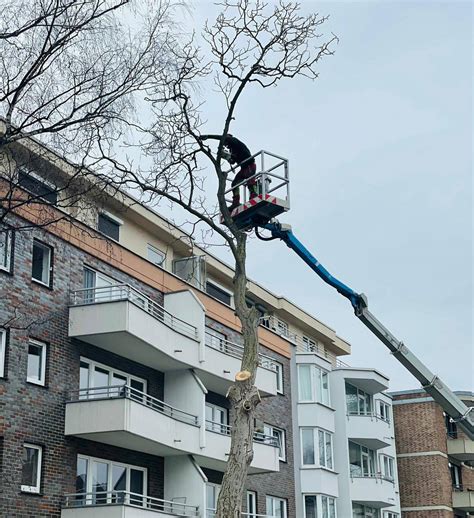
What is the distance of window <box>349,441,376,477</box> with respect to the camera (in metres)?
41.3

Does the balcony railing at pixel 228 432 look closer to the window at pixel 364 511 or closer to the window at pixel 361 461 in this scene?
the window at pixel 361 461

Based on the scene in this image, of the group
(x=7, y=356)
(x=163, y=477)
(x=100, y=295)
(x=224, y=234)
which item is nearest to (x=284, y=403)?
(x=163, y=477)

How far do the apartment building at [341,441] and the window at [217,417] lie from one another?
5.60 meters

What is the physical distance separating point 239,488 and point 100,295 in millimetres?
11255

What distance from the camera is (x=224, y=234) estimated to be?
17531 millimetres

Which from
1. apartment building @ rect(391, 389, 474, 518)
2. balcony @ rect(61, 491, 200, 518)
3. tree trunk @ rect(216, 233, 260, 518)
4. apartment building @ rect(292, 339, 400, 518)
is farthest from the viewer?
apartment building @ rect(391, 389, 474, 518)

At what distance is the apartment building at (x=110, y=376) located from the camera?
21.7 m

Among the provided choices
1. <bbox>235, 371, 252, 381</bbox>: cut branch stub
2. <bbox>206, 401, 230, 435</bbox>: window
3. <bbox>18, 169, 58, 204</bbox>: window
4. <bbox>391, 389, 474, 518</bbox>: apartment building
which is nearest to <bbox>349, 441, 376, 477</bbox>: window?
<bbox>391, 389, 474, 518</bbox>: apartment building

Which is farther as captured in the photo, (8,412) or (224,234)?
(8,412)

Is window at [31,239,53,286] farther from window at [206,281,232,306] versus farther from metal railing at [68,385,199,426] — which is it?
window at [206,281,232,306]

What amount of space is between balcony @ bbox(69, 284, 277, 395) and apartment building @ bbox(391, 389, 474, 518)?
18122mm

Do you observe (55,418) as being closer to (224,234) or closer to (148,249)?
(224,234)

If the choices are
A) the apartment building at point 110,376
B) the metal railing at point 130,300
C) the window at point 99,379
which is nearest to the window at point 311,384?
the apartment building at point 110,376

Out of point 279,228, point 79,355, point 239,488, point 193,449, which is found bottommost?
point 239,488
